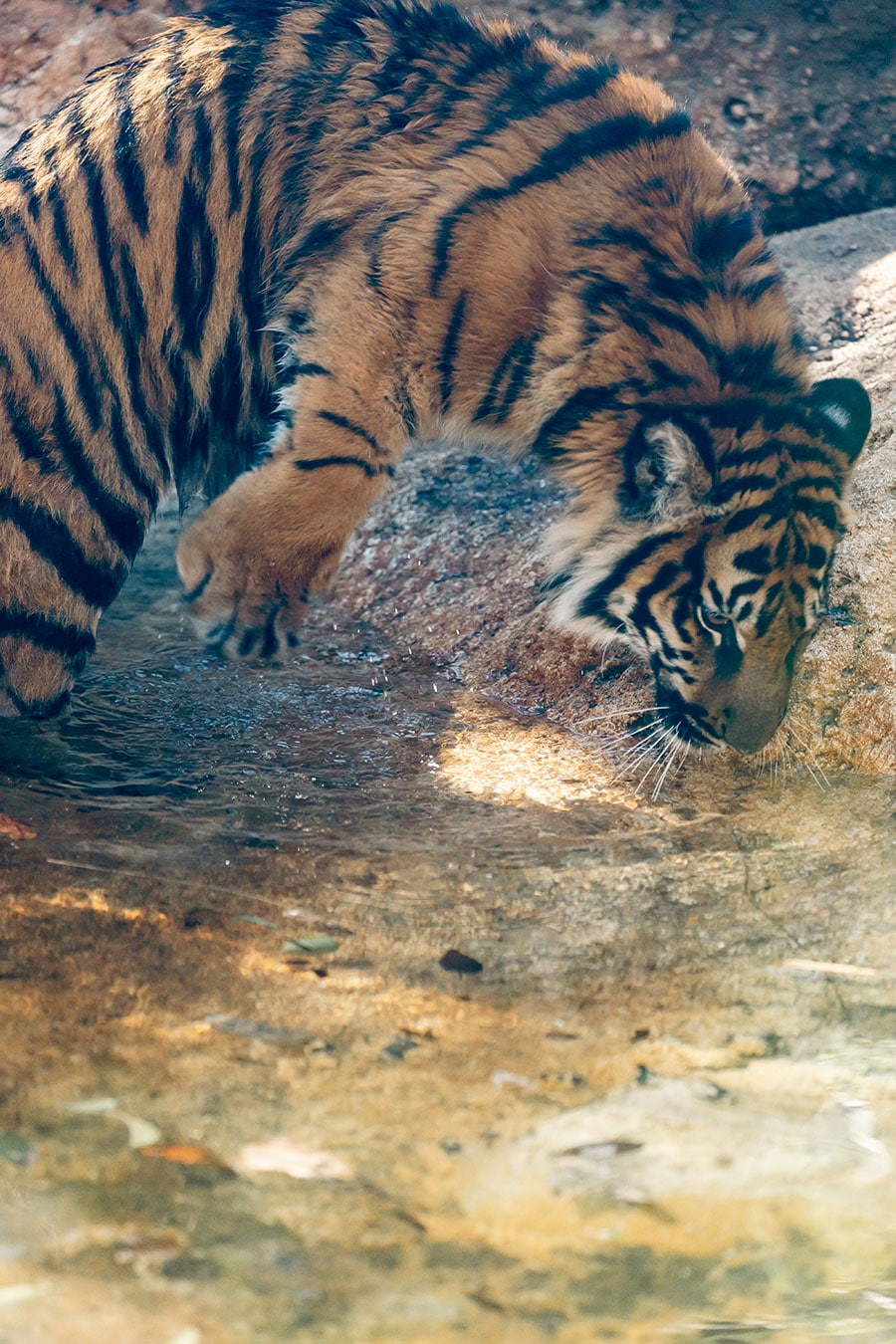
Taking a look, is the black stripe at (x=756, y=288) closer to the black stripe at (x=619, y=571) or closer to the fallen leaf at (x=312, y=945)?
the black stripe at (x=619, y=571)

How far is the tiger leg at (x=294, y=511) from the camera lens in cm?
281

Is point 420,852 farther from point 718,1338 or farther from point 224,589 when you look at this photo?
point 718,1338

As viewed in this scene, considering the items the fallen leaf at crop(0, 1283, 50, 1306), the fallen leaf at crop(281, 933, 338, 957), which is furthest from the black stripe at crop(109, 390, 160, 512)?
the fallen leaf at crop(0, 1283, 50, 1306)

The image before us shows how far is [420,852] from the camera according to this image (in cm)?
254

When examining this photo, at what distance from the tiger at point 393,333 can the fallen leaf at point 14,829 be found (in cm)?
50

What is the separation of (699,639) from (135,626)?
188 centimetres

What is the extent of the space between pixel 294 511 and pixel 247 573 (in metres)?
0.19

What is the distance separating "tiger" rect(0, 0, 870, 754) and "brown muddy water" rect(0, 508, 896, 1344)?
394 mm

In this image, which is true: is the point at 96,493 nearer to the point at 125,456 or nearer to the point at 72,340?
the point at 125,456

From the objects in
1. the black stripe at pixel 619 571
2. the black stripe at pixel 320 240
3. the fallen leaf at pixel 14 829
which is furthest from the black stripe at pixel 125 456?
the black stripe at pixel 619 571

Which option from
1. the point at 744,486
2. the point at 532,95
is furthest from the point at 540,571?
the point at 532,95

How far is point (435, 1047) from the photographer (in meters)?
1.80

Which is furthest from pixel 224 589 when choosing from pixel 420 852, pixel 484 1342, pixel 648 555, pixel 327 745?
pixel 484 1342

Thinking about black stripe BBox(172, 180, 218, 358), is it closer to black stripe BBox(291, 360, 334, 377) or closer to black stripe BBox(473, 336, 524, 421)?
black stripe BBox(291, 360, 334, 377)
